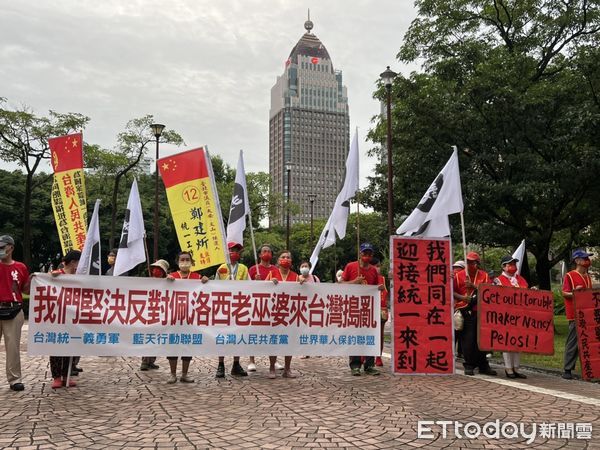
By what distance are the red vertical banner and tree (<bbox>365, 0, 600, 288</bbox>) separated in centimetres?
800

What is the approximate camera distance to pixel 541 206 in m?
18.3

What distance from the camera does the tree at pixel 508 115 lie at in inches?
628

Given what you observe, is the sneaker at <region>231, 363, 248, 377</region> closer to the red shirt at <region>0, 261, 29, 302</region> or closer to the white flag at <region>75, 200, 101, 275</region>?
the white flag at <region>75, 200, 101, 275</region>

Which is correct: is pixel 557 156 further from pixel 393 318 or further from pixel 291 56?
pixel 291 56

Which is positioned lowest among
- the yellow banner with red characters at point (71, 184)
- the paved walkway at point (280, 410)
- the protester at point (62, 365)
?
the paved walkway at point (280, 410)

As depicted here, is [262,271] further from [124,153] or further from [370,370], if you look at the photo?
[124,153]

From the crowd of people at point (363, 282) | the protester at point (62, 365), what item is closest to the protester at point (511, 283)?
the crowd of people at point (363, 282)

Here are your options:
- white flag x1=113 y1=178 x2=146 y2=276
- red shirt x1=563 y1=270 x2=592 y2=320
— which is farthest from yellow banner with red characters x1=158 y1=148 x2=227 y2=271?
red shirt x1=563 y1=270 x2=592 y2=320

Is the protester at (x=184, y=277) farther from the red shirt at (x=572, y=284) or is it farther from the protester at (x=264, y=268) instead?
the red shirt at (x=572, y=284)

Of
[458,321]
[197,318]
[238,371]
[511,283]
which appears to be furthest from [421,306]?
[197,318]

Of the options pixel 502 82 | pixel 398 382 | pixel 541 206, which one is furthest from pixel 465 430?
pixel 541 206

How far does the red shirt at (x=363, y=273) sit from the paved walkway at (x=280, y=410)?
150 centimetres

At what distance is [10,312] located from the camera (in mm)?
7301

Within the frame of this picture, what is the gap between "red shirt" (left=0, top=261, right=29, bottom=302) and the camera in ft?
23.9
